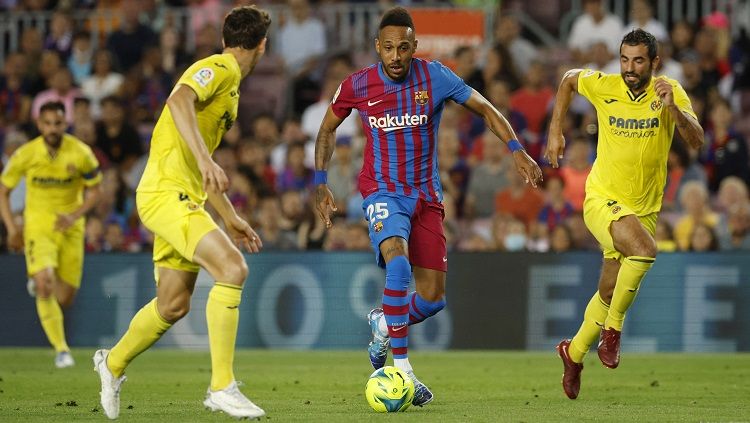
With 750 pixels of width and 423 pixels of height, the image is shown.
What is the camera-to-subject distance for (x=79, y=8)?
2241 centimetres

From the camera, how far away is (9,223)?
14.2 meters

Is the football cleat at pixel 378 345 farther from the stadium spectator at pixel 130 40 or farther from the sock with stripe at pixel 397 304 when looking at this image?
the stadium spectator at pixel 130 40

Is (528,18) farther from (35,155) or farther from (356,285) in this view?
(35,155)

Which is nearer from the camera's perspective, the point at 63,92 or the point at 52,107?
the point at 52,107

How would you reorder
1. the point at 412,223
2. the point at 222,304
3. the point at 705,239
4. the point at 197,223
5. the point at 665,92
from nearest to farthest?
the point at 222,304 < the point at 197,223 < the point at 665,92 < the point at 412,223 < the point at 705,239

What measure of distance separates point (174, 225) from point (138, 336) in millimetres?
781

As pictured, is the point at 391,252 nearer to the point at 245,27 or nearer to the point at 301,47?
the point at 245,27

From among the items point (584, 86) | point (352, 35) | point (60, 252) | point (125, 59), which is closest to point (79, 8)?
point (125, 59)

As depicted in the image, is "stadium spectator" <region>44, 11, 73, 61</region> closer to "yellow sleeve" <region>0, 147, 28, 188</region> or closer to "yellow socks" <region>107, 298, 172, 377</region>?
"yellow sleeve" <region>0, 147, 28, 188</region>

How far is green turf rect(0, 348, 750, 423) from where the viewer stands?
8.78m

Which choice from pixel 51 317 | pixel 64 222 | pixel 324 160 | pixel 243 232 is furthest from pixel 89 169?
pixel 243 232

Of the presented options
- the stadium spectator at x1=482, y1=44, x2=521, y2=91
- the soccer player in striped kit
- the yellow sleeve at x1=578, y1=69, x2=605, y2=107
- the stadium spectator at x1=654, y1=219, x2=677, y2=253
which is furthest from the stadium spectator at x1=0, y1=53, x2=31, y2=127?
the yellow sleeve at x1=578, y1=69, x2=605, y2=107

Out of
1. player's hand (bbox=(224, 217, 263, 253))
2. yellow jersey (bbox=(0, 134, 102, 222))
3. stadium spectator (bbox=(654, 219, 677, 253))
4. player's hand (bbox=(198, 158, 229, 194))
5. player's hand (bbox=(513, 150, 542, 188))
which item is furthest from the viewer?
stadium spectator (bbox=(654, 219, 677, 253))

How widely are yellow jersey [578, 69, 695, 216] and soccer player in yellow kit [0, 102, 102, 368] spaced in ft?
20.0
